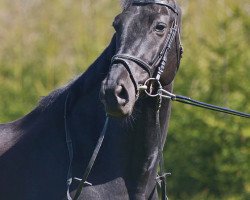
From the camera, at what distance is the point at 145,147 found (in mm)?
6176

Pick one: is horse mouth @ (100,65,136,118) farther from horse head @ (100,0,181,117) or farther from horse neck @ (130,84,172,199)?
horse neck @ (130,84,172,199)

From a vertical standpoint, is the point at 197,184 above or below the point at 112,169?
below

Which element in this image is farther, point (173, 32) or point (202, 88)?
point (202, 88)

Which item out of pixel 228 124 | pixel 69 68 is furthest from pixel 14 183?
pixel 69 68

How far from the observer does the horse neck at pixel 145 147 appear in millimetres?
6109

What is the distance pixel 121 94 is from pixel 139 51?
17.1 inches

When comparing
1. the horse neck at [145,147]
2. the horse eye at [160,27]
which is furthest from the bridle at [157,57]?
the horse neck at [145,147]

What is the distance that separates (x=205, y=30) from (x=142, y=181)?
10.8 m

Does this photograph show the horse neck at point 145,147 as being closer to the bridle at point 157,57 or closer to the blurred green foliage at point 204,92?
the bridle at point 157,57

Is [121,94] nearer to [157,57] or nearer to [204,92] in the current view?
[157,57]

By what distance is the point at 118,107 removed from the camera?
555 centimetres

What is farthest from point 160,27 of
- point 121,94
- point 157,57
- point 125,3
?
point 121,94

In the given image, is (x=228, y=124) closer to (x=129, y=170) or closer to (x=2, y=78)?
(x=2, y=78)

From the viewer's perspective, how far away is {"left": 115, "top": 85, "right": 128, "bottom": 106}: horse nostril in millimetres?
5531
